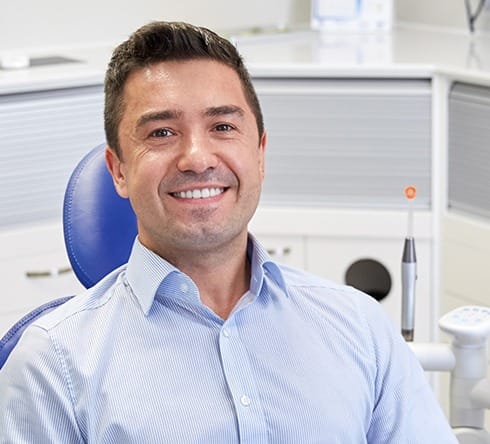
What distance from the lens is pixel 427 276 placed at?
3086 mm

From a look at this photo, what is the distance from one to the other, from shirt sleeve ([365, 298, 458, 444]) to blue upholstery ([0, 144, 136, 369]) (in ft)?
1.68

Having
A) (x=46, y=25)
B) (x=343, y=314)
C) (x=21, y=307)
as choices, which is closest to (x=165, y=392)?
(x=343, y=314)

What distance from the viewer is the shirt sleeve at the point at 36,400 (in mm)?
1447

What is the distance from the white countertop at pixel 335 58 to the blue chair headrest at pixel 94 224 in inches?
35.5

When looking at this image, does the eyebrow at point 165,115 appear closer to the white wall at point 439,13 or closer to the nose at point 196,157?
the nose at point 196,157

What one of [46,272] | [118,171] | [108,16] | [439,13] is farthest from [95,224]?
[439,13]

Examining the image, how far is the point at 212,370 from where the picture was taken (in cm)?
154

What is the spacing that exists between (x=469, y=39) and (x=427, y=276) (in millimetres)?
798

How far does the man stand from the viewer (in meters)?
1.49

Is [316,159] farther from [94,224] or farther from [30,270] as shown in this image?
[94,224]

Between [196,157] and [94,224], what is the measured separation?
48 cm

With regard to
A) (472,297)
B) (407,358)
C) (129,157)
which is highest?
(129,157)

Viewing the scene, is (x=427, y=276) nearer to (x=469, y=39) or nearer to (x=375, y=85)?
(x=375, y=85)

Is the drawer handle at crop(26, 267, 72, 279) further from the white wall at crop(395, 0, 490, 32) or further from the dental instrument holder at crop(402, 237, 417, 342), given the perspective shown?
the white wall at crop(395, 0, 490, 32)
